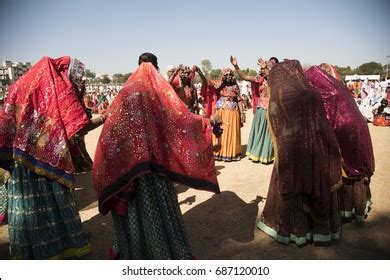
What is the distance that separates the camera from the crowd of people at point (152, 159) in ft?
9.45

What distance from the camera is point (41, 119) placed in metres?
3.33

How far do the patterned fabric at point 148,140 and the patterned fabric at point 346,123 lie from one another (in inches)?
78.7

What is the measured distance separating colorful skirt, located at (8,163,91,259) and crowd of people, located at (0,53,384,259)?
0.01 metres

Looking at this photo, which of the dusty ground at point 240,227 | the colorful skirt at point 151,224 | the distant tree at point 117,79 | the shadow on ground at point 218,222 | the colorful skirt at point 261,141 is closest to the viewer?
the colorful skirt at point 151,224

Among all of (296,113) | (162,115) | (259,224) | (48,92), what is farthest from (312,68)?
(48,92)

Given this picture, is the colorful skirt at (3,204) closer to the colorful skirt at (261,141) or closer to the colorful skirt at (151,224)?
the colorful skirt at (151,224)

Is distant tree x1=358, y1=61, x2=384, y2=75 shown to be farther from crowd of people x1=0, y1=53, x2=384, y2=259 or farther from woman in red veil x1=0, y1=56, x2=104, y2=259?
woman in red veil x1=0, y1=56, x2=104, y2=259

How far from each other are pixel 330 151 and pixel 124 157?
227 cm

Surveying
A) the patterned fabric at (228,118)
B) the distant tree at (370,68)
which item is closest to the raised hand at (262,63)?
the patterned fabric at (228,118)

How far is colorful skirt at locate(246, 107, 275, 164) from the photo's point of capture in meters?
8.10

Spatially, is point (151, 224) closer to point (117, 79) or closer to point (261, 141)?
point (261, 141)

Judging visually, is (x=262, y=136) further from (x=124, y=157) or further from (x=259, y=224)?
(x=124, y=157)

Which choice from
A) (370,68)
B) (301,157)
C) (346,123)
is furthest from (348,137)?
(370,68)

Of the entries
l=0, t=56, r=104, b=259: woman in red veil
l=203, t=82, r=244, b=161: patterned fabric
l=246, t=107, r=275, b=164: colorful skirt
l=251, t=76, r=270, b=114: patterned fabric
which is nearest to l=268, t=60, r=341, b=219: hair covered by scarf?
l=0, t=56, r=104, b=259: woman in red veil
